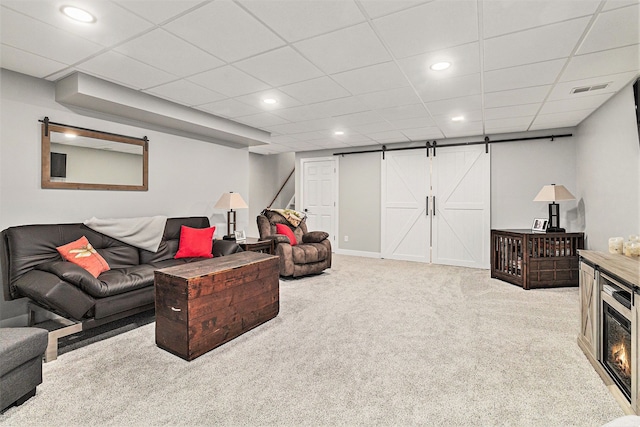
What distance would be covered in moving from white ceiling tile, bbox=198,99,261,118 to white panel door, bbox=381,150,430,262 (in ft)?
11.1

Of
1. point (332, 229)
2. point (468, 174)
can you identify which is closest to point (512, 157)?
point (468, 174)

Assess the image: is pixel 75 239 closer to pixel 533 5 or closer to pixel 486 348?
pixel 486 348

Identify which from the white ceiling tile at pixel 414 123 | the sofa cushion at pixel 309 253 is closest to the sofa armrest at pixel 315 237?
the sofa cushion at pixel 309 253

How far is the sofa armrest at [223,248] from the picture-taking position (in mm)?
4020

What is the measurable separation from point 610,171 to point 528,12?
2.75 m

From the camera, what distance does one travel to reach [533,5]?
1.88 m

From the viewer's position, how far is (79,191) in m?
3.44

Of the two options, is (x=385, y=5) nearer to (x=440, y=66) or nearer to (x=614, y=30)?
(x=440, y=66)

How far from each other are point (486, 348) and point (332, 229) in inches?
194

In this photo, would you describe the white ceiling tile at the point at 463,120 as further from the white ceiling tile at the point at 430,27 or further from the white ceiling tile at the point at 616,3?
the white ceiling tile at the point at 616,3

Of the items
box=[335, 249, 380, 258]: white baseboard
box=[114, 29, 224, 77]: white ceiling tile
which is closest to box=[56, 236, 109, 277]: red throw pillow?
box=[114, 29, 224, 77]: white ceiling tile

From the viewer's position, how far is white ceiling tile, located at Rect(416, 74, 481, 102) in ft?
10.0

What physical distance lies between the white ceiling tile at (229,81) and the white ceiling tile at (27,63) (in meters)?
1.15

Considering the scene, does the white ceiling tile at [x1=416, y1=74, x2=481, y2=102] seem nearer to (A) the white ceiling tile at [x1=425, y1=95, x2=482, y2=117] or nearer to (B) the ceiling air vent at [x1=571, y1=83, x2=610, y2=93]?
(A) the white ceiling tile at [x1=425, y1=95, x2=482, y2=117]
